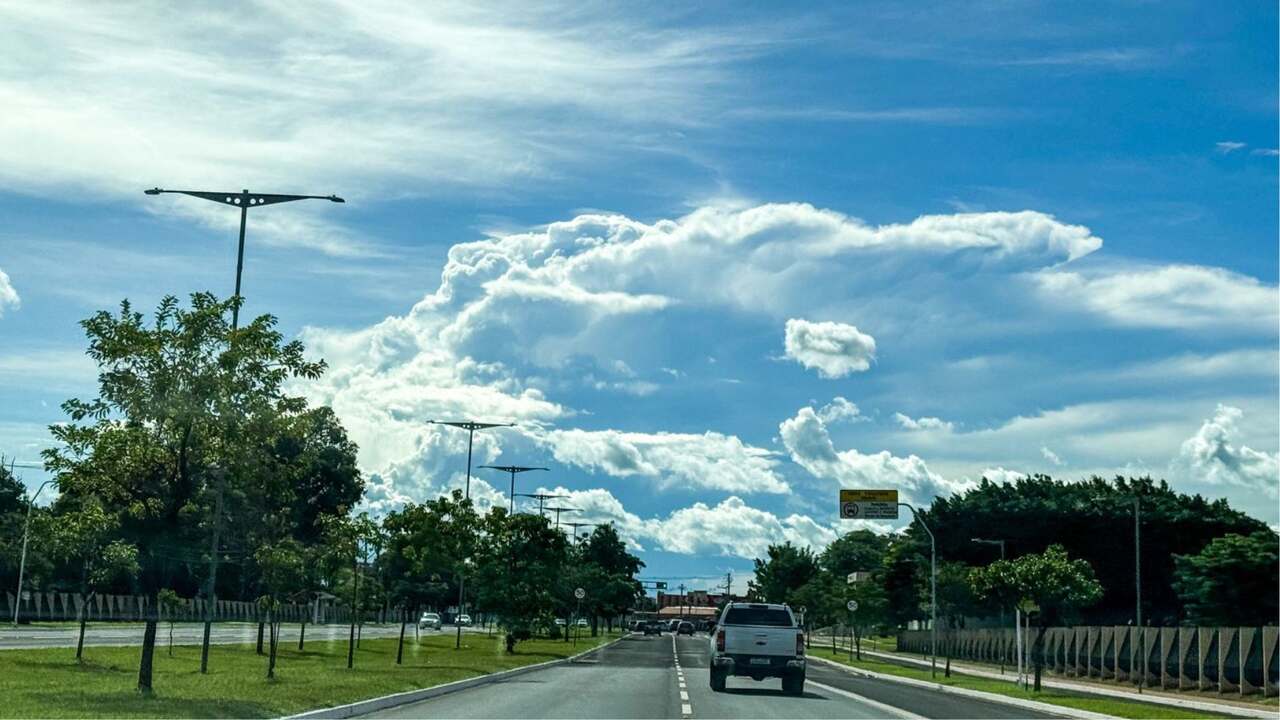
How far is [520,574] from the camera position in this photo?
61812mm

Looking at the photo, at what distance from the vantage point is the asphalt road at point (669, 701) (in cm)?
2309

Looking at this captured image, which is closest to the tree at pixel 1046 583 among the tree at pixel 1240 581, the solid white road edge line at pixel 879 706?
the solid white road edge line at pixel 879 706

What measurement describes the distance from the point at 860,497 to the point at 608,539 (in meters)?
89.2

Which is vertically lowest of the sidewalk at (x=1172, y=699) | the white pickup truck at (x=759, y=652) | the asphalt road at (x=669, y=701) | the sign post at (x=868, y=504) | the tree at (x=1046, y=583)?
the sidewalk at (x=1172, y=699)

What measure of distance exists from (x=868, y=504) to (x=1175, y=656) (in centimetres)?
1373

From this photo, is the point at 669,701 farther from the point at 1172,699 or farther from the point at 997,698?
the point at 1172,699

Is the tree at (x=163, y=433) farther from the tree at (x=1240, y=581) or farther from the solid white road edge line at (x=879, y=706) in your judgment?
the tree at (x=1240, y=581)

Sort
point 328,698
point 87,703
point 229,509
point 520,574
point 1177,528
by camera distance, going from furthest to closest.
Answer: point 1177,528 < point 520,574 < point 229,509 < point 328,698 < point 87,703

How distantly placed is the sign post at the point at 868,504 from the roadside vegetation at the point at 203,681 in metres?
17.8

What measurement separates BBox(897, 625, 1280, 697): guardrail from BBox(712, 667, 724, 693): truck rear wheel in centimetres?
2114

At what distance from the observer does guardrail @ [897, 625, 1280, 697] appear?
142 feet

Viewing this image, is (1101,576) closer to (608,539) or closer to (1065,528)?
(1065,528)

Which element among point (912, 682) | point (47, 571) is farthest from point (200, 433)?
point (47, 571)

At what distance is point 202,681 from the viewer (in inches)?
1073
